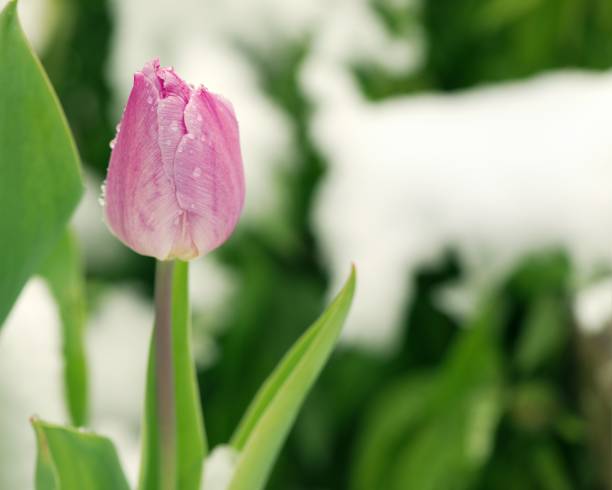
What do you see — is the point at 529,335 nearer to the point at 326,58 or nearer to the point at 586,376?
the point at 586,376

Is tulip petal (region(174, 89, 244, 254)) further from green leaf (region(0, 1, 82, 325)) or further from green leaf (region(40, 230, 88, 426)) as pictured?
green leaf (region(40, 230, 88, 426))

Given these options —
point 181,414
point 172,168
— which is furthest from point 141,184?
point 181,414

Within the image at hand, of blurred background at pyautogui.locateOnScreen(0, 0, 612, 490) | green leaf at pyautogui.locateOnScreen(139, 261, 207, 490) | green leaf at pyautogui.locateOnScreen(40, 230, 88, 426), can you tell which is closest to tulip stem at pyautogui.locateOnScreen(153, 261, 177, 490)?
green leaf at pyautogui.locateOnScreen(139, 261, 207, 490)

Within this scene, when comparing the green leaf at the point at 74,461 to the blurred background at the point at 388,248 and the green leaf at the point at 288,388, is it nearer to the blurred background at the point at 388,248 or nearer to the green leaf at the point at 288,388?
the green leaf at the point at 288,388

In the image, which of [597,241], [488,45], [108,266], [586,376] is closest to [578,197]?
[597,241]

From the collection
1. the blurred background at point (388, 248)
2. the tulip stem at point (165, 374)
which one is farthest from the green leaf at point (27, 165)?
the blurred background at point (388, 248)

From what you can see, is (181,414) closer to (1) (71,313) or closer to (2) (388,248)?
(1) (71,313)

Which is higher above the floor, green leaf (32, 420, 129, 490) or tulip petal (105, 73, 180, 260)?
tulip petal (105, 73, 180, 260)
